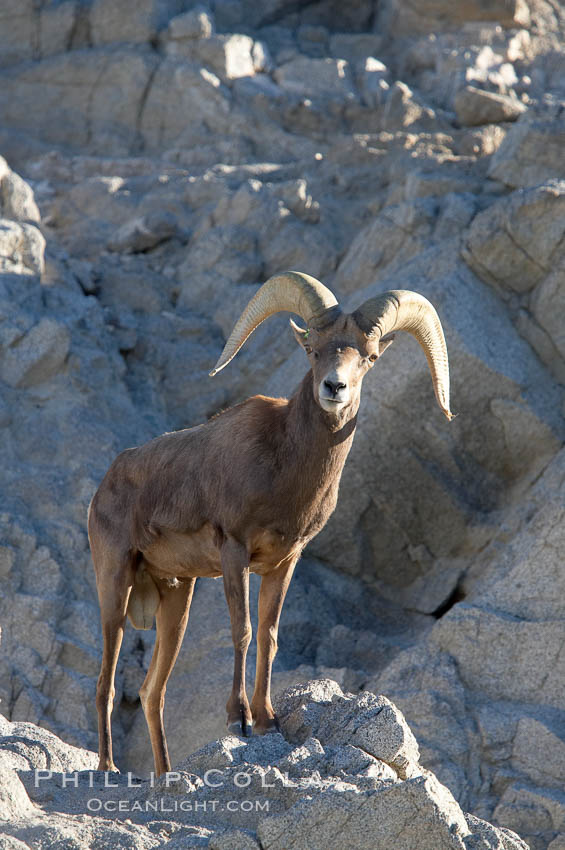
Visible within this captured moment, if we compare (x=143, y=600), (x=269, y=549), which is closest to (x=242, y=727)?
(x=269, y=549)

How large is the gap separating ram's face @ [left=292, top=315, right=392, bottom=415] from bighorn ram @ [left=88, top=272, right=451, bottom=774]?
1 centimetres

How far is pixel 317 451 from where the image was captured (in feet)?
24.5

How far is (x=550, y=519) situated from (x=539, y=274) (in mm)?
4063

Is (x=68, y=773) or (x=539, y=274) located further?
(x=539, y=274)

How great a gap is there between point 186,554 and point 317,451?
1.43 meters

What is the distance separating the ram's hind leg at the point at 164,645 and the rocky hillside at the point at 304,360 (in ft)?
8.16

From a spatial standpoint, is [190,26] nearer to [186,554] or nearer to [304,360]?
[304,360]

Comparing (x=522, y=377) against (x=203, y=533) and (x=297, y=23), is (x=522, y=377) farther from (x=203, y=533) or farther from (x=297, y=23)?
(x=297, y=23)

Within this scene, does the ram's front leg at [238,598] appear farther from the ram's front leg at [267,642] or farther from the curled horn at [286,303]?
the curled horn at [286,303]

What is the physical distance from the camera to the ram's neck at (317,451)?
24.4ft

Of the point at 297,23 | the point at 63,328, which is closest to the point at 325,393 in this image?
the point at 63,328

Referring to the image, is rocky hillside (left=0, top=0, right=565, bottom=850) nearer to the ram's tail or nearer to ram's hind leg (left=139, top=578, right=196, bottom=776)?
ram's hind leg (left=139, top=578, right=196, bottom=776)

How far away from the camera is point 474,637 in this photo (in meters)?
10.9

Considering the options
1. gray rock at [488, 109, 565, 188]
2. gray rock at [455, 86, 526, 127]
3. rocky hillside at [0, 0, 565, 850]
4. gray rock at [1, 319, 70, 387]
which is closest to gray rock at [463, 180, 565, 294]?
rocky hillside at [0, 0, 565, 850]
